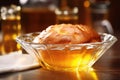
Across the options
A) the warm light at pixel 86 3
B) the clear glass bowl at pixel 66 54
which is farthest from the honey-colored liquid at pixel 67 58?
the warm light at pixel 86 3

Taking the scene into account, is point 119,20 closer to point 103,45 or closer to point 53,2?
point 53,2

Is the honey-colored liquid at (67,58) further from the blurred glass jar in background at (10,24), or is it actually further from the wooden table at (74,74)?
the blurred glass jar in background at (10,24)

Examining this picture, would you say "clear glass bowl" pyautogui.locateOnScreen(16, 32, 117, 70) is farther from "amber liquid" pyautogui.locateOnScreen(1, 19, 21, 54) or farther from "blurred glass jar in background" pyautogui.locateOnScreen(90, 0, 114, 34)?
"blurred glass jar in background" pyautogui.locateOnScreen(90, 0, 114, 34)

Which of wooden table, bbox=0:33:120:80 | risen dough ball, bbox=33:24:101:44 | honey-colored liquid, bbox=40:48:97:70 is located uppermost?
risen dough ball, bbox=33:24:101:44

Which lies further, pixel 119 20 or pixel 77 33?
pixel 119 20

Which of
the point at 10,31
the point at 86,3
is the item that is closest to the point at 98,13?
the point at 86,3

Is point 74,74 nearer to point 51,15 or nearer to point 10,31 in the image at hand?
point 10,31

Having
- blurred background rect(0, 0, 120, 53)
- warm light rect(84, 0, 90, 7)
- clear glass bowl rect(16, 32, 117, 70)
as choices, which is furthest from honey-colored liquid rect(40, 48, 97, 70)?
warm light rect(84, 0, 90, 7)

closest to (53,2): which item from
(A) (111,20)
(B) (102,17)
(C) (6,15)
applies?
(B) (102,17)

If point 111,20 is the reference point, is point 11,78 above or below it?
above
